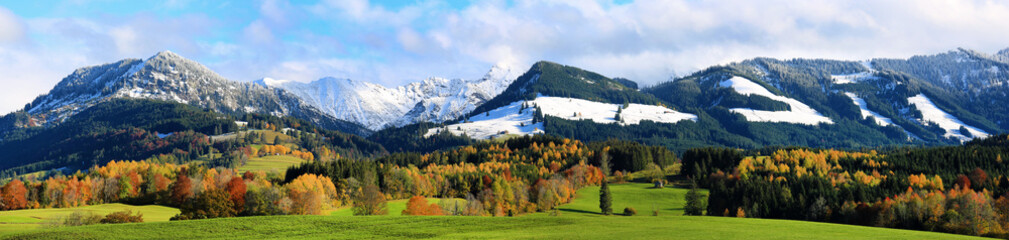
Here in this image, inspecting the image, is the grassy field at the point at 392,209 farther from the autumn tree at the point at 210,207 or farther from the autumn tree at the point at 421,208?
the autumn tree at the point at 210,207

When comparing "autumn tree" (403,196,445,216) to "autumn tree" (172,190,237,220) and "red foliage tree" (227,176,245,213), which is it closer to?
"red foliage tree" (227,176,245,213)

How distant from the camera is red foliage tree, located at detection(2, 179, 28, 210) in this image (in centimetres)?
14562

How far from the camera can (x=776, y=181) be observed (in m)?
170

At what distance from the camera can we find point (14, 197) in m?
147

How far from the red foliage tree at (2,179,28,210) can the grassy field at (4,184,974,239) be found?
10105cm

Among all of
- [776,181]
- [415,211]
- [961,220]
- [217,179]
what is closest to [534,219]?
[415,211]

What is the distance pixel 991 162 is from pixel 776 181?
283 feet

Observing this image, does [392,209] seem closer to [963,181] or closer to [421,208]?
[421,208]

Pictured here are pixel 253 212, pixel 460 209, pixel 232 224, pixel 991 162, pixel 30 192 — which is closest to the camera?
pixel 232 224

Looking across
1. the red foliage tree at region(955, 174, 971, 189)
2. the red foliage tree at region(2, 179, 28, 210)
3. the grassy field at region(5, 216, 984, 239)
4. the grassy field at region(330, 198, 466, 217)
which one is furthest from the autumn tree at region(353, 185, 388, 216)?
the red foliage tree at region(955, 174, 971, 189)

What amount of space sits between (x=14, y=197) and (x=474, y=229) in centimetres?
13722

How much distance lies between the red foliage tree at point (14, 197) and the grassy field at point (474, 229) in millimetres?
101054

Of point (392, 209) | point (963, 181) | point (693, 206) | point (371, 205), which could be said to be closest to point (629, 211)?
point (693, 206)

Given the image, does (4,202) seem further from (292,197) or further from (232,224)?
(232,224)
